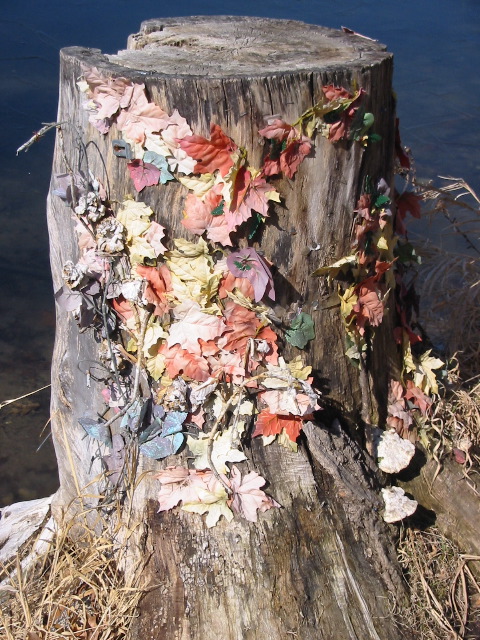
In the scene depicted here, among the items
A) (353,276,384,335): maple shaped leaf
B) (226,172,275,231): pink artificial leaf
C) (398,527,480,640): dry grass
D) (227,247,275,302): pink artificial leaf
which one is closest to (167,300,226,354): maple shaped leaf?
(227,247,275,302): pink artificial leaf

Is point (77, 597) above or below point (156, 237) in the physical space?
below

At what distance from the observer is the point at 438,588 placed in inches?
68.9

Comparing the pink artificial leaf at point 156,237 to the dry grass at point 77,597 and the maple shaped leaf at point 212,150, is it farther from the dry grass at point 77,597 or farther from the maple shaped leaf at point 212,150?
the dry grass at point 77,597

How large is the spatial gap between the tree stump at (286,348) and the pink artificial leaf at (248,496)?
3 centimetres

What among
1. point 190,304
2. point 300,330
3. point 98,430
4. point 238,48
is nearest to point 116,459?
point 98,430

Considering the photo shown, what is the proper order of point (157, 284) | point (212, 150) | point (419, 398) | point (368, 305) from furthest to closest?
point (419, 398) < point (368, 305) < point (157, 284) < point (212, 150)

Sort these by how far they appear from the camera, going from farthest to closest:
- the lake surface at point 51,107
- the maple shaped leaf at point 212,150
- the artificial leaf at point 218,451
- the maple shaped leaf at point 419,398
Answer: the lake surface at point 51,107
the maple shaped leaf at point 419,398
the artificial leaf at point 218,451
the maple shaped leaf at point 212,150

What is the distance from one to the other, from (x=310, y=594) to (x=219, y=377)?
52cm

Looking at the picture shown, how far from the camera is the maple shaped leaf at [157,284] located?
156 cm

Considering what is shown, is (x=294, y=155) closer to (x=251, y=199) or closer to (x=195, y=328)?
(x=251, y=199)

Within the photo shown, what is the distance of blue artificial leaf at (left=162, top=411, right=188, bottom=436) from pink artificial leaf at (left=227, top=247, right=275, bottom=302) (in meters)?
0.34

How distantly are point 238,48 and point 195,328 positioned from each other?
2.19ft

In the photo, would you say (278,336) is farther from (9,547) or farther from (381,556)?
(9,547)

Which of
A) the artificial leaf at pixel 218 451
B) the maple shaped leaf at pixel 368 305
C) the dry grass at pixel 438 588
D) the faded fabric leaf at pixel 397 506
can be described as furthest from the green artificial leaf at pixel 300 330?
the dry grass at pixel 438 588
